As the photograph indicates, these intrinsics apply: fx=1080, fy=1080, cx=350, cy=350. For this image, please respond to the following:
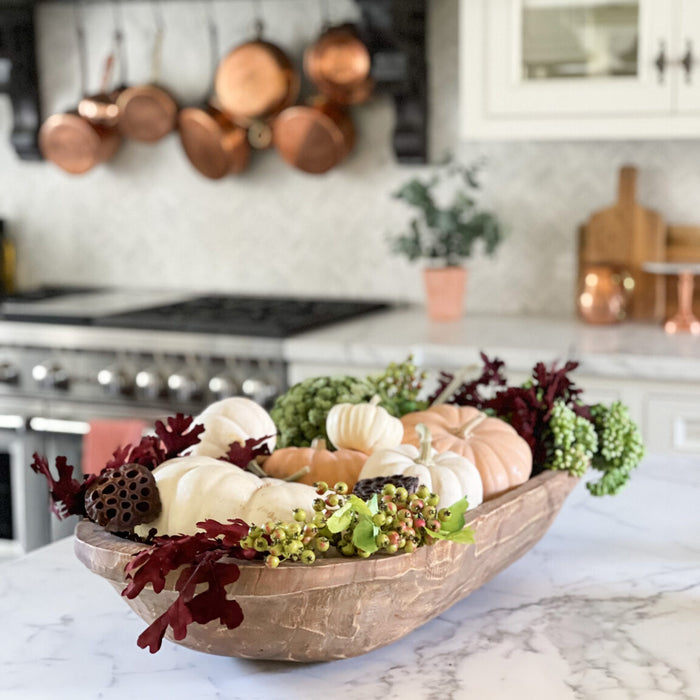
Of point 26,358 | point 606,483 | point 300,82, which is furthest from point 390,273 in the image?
point 606,483

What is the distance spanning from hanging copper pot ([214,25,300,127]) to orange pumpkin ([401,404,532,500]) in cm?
220

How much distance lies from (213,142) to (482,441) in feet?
7.91

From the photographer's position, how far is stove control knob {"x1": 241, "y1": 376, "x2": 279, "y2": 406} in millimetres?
2750

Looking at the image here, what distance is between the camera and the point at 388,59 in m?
3.04

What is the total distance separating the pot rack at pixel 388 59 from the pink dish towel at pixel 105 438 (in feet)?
3.78

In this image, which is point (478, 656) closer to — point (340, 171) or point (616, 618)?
point (616, 618)

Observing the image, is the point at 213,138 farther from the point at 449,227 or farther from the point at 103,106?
the point at 449,227

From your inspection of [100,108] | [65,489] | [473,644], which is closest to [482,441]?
[473,644]

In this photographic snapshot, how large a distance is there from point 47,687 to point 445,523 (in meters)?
A: 0.38

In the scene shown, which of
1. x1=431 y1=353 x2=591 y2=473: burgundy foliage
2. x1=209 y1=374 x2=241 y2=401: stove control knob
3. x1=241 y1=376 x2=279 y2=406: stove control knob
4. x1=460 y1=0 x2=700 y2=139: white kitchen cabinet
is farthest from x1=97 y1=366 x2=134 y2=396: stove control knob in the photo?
x1=431 y1=353 x2=591 y2=473: burgundy foliage

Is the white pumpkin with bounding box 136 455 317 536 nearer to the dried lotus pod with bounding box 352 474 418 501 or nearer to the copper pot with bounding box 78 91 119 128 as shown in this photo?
the dried lotus pod with bounding box 352 474 418 501

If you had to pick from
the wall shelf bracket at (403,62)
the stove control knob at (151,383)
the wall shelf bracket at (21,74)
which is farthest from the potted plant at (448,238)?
the wall shelf bracket at (21,74)

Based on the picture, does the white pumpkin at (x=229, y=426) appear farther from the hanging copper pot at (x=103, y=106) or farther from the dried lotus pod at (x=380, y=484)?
the hanging copper pot at (x=103, y=106)

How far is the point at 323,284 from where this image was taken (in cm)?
349
